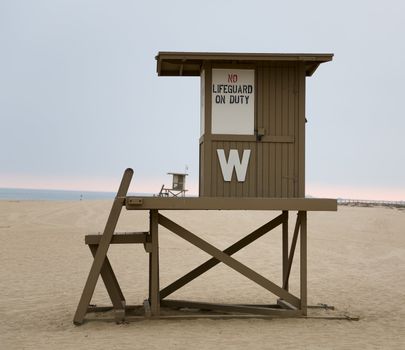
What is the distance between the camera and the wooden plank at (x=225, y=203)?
434 inches

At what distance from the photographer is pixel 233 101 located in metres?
11.9

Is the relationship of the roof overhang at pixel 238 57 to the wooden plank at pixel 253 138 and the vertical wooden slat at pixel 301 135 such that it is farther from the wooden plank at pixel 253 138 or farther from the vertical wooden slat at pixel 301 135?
the wooden plank at pixel 253 138

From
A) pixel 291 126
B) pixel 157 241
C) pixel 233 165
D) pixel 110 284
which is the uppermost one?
pixel 291 126

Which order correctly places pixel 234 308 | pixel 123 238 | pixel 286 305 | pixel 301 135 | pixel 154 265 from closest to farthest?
pixel 154 265 → pixel 123 238 → pixel 301 135 → pixel 234 308 → pixel 286 305

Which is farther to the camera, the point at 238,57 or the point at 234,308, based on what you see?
the point at 234,308

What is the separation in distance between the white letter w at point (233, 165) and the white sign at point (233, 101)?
1.44 ft

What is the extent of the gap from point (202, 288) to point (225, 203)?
5.84 meters

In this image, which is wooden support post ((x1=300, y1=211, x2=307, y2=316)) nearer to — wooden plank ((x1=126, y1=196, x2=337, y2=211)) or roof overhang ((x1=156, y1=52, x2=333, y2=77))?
wooden plank ((x1=126, y1=196, x2=337, y2=211))

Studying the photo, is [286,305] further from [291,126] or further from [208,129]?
[208,129]

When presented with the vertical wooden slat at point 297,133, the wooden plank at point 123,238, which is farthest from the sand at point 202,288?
the vertical wooden slat at point 297,133

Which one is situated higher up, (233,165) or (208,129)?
(208,129)

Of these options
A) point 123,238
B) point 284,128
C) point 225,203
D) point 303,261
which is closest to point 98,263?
point 123,238

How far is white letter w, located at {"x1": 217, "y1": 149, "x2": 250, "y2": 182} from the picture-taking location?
11672 millimetres

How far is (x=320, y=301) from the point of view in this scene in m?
14.6
